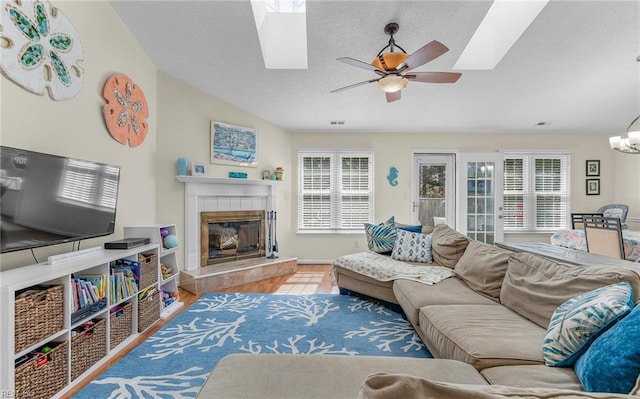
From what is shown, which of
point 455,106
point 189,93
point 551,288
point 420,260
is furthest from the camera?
point 455,106

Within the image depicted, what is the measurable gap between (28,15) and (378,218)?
16.5 feet

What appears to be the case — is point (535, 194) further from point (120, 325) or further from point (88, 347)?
point (88, 347)

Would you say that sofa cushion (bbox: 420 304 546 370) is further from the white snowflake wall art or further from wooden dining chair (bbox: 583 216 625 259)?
the white snowflake wall art

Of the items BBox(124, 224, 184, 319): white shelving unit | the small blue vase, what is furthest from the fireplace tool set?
BBox(124, 224, 184, 319): white shelving unit

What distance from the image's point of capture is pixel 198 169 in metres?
3.81

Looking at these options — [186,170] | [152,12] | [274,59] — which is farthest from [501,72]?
[186,170]

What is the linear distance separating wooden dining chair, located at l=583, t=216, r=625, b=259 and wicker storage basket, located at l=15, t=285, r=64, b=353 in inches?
192

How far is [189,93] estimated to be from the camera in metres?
3.80

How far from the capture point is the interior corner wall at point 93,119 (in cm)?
187

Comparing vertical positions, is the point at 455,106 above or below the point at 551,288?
above

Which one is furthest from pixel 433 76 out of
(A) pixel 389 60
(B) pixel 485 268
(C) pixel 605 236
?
(C) pixel 605 236

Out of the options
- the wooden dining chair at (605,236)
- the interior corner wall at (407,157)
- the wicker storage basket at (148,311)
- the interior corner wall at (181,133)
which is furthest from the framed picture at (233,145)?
the wooden dining chair at (605,236)

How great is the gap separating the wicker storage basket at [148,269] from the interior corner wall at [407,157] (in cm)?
293

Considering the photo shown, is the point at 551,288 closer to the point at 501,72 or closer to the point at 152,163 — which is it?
the point at 501,72
